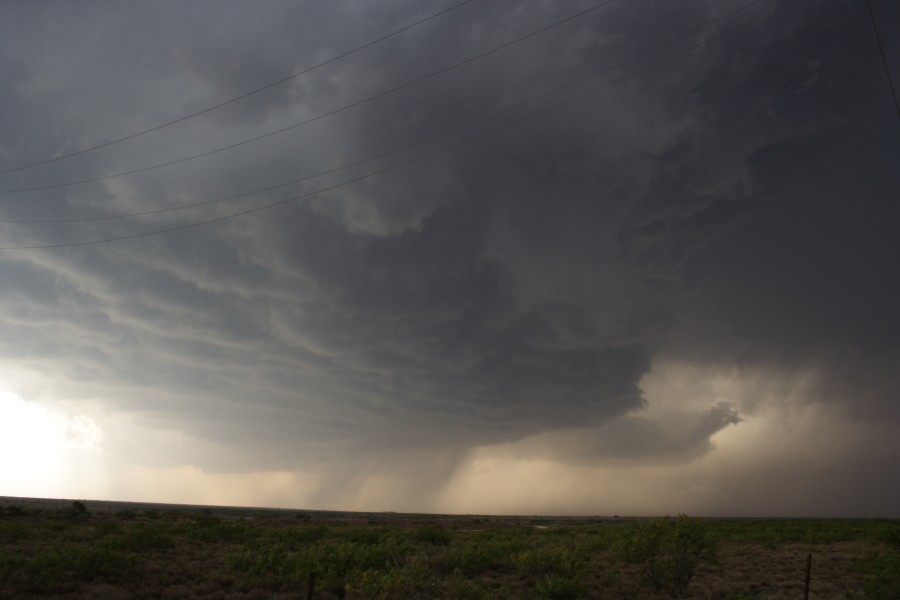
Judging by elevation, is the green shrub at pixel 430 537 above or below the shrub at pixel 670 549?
below

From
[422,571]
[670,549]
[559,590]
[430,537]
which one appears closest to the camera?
[422,571]

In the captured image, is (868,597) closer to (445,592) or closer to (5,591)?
(445,592)

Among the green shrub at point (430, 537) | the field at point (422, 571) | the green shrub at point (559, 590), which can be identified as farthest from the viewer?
the green shrub at point (430, 537)

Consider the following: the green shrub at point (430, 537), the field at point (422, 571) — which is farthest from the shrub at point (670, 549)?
the green shrub at point (430, 537)

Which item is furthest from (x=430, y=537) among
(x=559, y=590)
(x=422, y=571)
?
(x=422, y=571)

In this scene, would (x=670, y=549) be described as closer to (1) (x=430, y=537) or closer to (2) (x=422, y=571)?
(2) (x=422, y=571)

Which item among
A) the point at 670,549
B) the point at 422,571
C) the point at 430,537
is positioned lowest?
the point at 430,537

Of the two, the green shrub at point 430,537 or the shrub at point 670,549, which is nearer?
the shrub at point 670,549

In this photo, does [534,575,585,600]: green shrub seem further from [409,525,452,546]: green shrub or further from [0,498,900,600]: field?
[409,525,452,546]: green shrub

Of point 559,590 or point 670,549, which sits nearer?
point 559,590

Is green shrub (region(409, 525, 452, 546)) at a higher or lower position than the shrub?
lower

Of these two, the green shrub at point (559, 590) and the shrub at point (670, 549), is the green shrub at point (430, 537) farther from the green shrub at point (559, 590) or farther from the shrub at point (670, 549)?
the green shrub at point (559, 590)

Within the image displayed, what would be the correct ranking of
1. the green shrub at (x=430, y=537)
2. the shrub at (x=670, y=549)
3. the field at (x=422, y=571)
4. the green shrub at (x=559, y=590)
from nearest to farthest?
the field at (x=422, y=571) < the green shrub at (x=559, y=590) < the shrub at (x=670, y=549) < the green shrub at (x=430, y=537)

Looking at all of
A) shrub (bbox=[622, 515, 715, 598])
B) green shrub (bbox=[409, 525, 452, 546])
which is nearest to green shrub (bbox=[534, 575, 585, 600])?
shrub (bbox=[622, 515, 715, 598])
